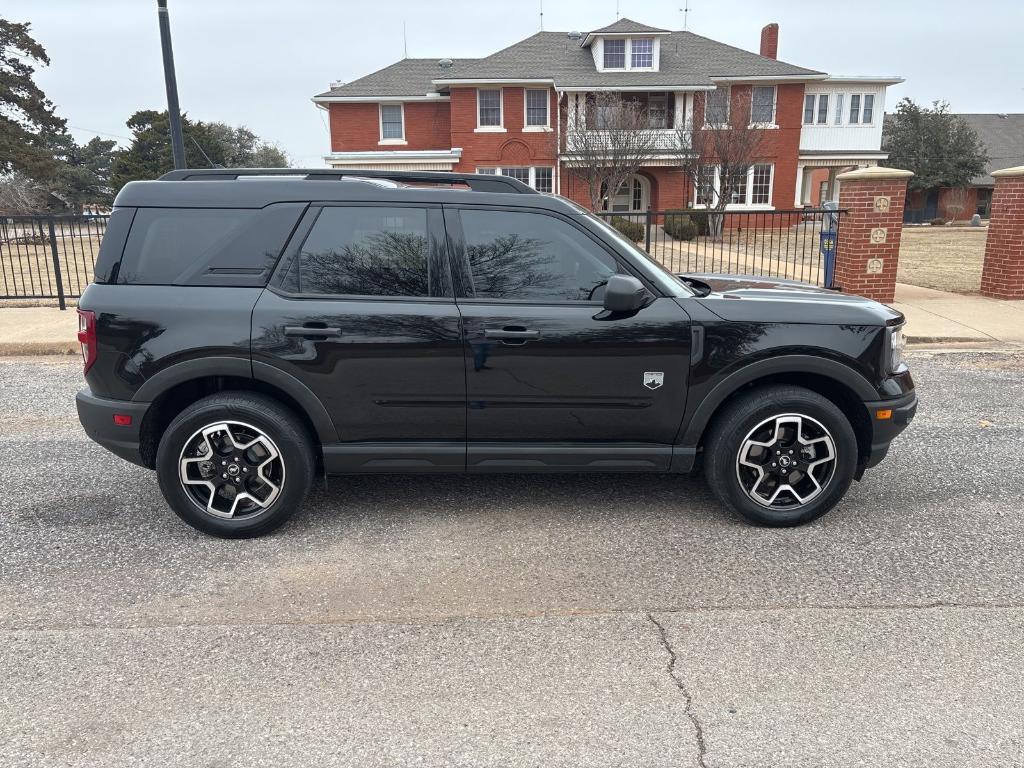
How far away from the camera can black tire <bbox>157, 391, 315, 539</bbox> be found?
13.0 ft

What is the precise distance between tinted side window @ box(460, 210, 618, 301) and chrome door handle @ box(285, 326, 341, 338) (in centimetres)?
74

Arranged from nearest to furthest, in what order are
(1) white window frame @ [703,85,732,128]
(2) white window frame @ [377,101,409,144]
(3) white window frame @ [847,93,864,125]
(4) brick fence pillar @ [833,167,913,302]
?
1. (4) brick fence pillar @ [833,167,913,302]
2. (1) white window frame @ [703,85,732,128]
3. (2) white window frame @ [377,101,409,144]
4. (3) white window frame @ [847,93,864,125]

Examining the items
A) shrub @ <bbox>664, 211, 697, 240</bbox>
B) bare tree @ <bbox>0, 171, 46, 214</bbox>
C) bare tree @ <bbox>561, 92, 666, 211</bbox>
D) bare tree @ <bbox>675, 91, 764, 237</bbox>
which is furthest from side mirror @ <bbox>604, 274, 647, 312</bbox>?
bare tree @ <bbox>0, 171, 46, 214</bbox>

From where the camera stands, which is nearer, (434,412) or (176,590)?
(176,590)

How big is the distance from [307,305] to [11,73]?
47368 millimetres

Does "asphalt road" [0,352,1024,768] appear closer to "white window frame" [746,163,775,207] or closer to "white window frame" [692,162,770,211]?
"white window frame" [692,162,770,211]

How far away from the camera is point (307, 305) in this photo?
3.97 m

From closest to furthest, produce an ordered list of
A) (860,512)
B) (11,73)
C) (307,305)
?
(307,305)
(860,512)
(11,73)

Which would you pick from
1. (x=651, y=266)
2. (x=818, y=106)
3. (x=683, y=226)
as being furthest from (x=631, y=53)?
(x=651, y=266)

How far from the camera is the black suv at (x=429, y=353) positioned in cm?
396

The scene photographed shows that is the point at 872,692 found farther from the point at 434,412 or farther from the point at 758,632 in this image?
the point at 434,412

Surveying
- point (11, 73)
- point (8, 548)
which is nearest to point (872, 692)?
point (8, 548)

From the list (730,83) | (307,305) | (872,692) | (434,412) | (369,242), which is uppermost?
(730,83)

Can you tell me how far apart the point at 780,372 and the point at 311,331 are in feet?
8.11
